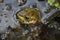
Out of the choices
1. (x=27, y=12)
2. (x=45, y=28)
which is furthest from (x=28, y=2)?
(x=45, y=28)

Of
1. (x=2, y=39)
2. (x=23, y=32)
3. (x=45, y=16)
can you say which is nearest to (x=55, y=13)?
(x=45, y=16)

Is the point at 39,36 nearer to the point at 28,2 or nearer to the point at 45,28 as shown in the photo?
the point at 45,28

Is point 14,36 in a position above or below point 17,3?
below

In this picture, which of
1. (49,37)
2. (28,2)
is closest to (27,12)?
(28,2)

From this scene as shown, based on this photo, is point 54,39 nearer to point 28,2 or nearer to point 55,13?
point 55,13

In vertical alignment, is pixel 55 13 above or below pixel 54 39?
above
